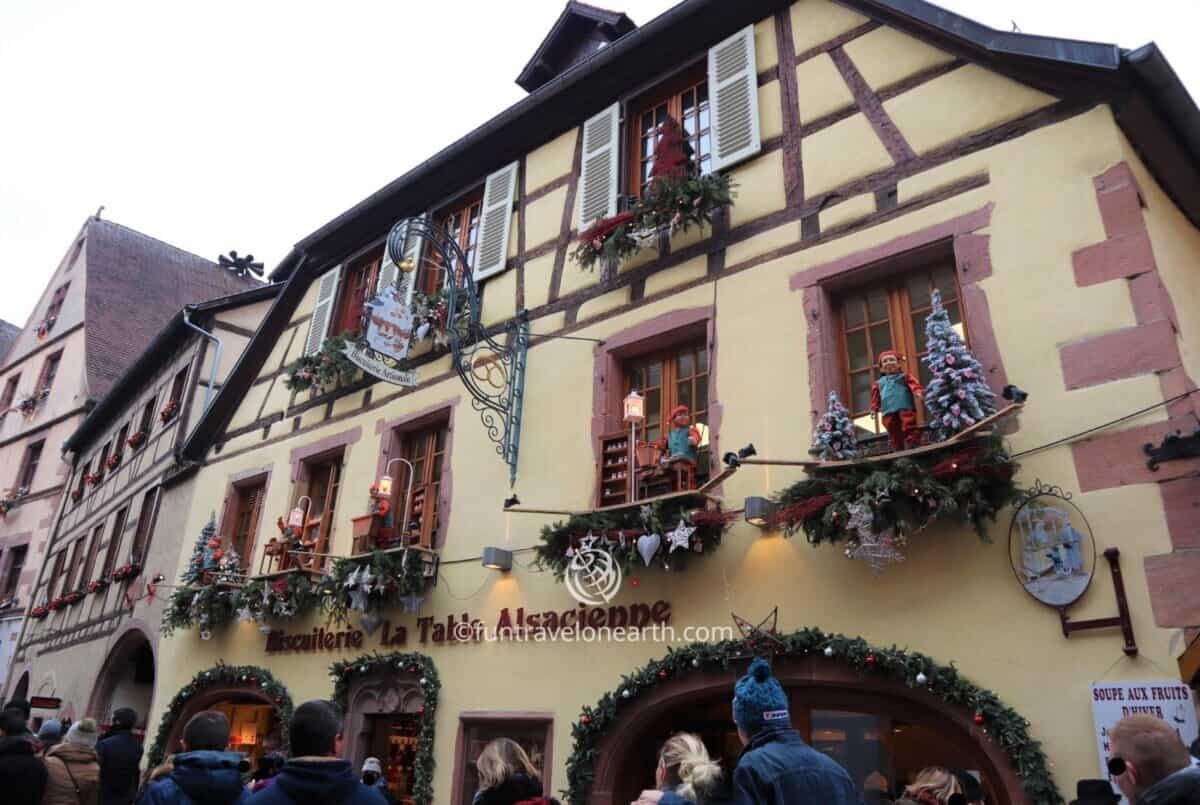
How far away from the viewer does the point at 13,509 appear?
2033cm

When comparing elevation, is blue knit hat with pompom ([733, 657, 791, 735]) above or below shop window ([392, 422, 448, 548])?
below

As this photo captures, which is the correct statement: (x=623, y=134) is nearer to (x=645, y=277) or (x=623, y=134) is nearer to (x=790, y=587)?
(x=645, y=277)

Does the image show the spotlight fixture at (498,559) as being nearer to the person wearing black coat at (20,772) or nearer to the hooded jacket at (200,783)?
the person wearing black coat at (20,772)

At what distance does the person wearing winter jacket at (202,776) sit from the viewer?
3428 millimetres

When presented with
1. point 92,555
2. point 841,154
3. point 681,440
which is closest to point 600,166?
point 841,154

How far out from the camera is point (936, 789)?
3895 mm

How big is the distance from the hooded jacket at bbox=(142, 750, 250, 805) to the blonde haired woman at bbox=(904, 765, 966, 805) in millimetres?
2831

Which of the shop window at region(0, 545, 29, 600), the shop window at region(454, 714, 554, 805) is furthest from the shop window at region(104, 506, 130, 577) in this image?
the shop window at region(454, 714, 554, 805)

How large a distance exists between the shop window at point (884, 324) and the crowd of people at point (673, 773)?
8.28 ft

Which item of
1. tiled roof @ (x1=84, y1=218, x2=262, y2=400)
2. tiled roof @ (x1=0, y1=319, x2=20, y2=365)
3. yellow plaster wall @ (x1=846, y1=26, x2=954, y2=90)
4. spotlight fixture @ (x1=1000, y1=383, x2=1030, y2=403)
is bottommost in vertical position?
spotlight fixture @ (x1=1000, y1=383, x2=1030, y2=403)

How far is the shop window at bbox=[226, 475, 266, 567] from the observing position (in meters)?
11.0

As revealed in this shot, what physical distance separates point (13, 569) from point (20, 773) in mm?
18154

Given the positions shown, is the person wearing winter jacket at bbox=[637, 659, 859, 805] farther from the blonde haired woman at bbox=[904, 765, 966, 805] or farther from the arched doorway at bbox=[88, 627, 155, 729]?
the arched doorway at bbox=[88, 627, 155, 729]

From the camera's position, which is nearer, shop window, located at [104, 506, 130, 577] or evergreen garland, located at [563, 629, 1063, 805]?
evergreen garland, located at [563, 629, 1063, 805]
